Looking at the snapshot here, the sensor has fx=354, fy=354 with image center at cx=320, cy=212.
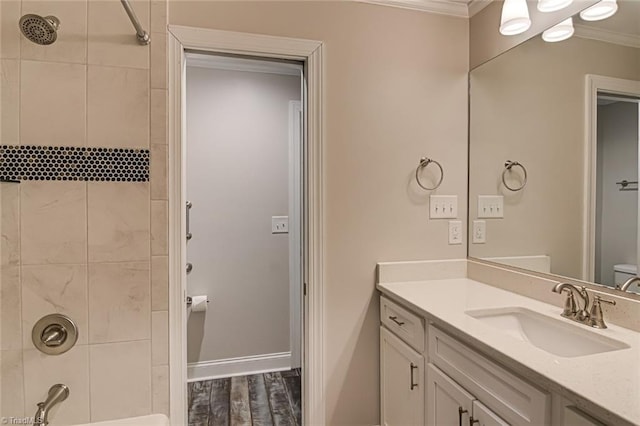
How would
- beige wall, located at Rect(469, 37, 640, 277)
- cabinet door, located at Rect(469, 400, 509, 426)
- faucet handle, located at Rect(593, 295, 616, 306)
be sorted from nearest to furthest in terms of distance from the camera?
cabinet door, located at Rect(469, 400, 509, 426) → faucet handle, located at Rect(593, 295, 616, 306) → beige wall, located at Rect(469, 37, 640, 277)

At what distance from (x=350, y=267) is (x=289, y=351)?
1355mm

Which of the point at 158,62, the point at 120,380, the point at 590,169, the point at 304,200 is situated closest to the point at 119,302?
the point at 120,380

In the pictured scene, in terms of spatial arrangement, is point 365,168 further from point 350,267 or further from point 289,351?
point 289,351

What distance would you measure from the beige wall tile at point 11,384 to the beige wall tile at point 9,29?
121 centimetres

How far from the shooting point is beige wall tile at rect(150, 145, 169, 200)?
1.55 meters

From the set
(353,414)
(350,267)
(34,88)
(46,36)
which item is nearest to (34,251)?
(34,88)

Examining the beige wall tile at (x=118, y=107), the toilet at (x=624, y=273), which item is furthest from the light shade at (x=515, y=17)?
the beige wall tile at (x=118, y=107)

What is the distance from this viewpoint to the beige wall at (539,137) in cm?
151

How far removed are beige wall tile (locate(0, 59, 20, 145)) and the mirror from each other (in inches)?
85.3

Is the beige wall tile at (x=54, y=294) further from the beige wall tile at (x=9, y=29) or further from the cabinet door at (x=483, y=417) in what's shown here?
the cabinet door at (x=483, y=417)

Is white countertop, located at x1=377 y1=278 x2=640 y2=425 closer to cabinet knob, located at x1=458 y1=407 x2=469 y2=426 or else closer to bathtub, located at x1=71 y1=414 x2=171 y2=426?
cabinet knob, located at x1=458 y1=407 x2=469 y2=426

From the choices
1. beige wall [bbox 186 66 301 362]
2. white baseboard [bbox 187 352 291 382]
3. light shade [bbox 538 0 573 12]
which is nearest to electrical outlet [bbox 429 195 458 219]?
light shade [bbox 538 0 573 12]

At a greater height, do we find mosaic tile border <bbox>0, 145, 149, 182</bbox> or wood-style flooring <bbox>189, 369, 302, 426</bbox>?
mosaic tile border <bbox>0, 145, 149, 182</bbox>

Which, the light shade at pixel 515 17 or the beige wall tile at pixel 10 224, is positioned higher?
the light shade at pixel 515 17
